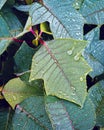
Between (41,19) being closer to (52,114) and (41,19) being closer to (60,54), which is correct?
(60,54)

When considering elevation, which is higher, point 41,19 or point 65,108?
point 41,19

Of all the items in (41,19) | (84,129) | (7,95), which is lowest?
(84,129)

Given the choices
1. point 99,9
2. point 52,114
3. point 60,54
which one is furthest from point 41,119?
point 99,9

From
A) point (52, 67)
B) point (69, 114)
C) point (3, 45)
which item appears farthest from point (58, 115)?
point (3, 45)

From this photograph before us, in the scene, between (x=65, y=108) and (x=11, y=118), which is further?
(x=11, y=118)

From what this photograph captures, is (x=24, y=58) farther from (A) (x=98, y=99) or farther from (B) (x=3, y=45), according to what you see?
(A) (x=98, y=99)

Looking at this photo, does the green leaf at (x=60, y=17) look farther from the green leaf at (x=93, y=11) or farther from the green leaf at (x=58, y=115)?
the green leaf at (x=58, y=115)

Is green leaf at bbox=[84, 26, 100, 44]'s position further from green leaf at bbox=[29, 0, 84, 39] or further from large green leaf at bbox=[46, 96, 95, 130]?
large green leaf at bbox=[46, 96, 95, 130]
